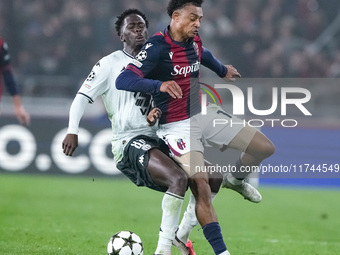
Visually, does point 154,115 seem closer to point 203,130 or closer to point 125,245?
point 203,130

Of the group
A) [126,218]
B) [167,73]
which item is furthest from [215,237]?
[126,218]

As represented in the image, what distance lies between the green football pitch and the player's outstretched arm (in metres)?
1.06

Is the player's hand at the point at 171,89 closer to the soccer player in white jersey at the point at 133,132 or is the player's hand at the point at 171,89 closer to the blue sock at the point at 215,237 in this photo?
the soccer player in white jersey at the point at 133,132

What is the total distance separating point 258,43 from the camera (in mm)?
13984

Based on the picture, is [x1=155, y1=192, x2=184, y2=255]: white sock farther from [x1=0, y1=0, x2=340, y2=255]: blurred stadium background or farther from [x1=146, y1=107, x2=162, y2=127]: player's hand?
[x1=0, y1=0, x2=340, y2=255]: blurred stadium background

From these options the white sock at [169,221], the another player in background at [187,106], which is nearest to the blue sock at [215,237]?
the another player in background at [187,106]

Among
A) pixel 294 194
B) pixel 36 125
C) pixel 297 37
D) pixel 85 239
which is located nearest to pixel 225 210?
pixel 294 194

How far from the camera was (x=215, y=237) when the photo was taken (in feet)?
17.5

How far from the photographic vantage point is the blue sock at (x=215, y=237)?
5.32m

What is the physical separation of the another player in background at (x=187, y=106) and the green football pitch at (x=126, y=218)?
1147 mm

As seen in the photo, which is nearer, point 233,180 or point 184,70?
point 184,70

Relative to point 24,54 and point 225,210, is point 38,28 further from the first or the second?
point 225,210

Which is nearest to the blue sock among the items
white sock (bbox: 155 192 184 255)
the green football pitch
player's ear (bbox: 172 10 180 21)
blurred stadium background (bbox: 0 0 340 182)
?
white sock (bbox: 155 192 184 255)

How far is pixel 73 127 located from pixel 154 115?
75 cm
